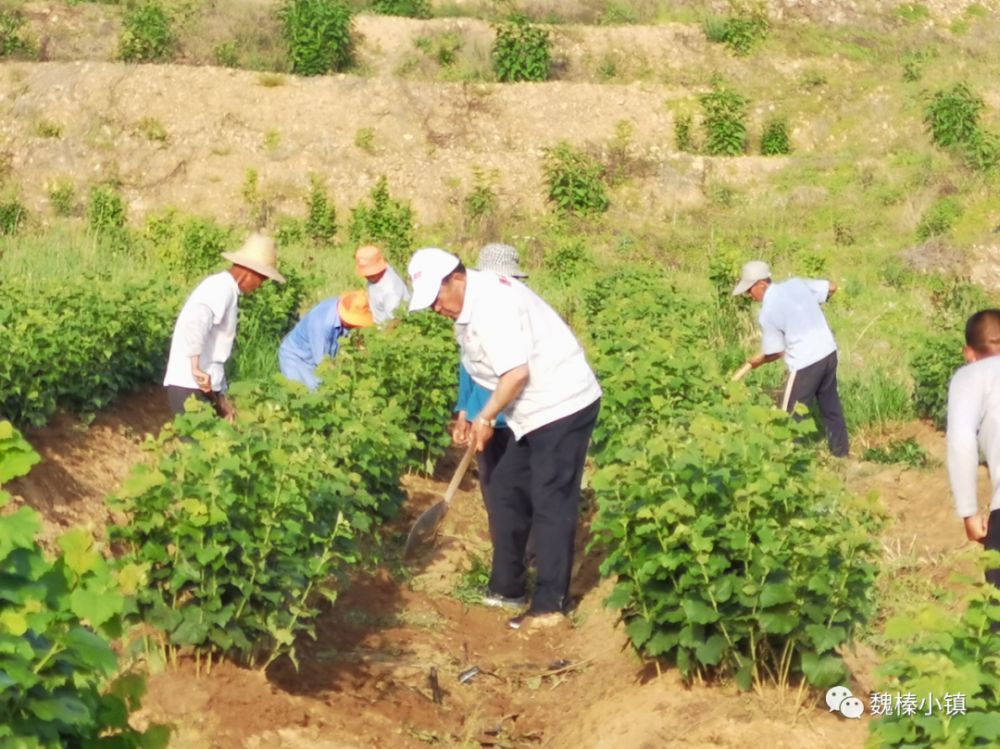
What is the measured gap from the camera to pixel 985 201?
22625mm

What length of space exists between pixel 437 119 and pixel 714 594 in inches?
837

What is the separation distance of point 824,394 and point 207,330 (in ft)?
14.4

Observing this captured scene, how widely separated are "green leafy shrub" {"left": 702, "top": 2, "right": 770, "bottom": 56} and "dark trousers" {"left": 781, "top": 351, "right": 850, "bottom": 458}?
19701 millimetres

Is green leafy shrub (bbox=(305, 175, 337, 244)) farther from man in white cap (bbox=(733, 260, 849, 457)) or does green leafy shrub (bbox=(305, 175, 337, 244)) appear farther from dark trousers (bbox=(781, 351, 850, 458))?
man in white cap (bbox=(733, 260, 849, 457))

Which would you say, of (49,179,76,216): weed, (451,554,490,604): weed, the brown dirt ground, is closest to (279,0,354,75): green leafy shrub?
(49,179,76,216): weed

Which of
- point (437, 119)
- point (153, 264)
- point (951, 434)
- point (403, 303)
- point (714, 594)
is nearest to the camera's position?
point (714, 594)

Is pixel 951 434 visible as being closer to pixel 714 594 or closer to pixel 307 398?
pixel 714 594

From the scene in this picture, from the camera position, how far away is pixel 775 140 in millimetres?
26469

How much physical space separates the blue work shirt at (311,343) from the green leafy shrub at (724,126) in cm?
1713

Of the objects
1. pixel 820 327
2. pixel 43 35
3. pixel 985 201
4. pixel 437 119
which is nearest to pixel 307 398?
pixel 820 327

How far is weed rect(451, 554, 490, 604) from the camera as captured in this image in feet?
26.0

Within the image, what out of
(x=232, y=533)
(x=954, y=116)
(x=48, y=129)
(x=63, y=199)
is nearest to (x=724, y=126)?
(x=954, y=116)

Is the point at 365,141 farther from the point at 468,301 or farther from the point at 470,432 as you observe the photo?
the point at 468,301

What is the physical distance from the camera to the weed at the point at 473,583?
791 centimetres
